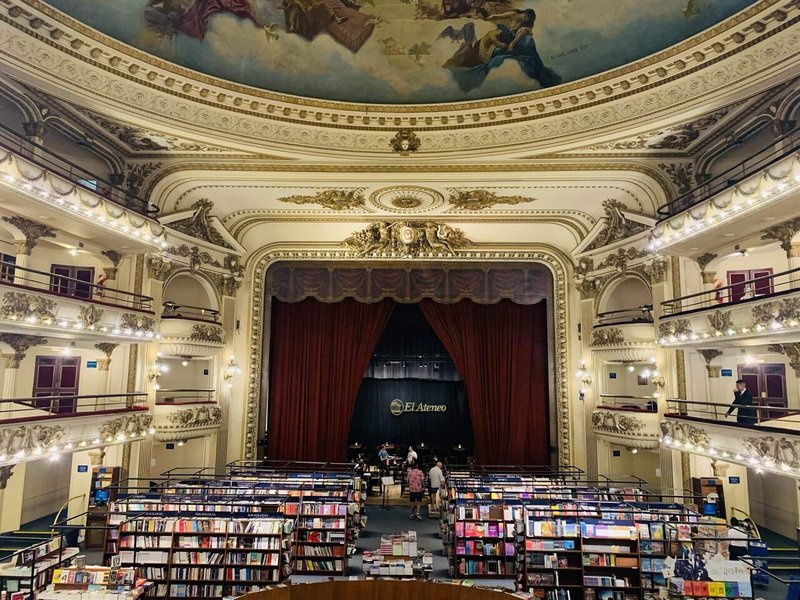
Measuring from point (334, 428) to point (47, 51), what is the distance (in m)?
11.4

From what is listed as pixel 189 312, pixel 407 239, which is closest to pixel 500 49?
pixel 407 239

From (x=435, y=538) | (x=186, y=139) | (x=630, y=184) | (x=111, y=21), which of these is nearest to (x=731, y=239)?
(x=630, y=184)

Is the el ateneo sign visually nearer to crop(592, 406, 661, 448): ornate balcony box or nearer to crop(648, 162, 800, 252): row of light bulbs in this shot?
crop(592, 406, 661, 448): ornate balcony box

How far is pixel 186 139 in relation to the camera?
10.4 meters

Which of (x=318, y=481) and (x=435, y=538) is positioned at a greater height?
(x=318, y=481)

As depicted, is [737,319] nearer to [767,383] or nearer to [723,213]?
[723,213]

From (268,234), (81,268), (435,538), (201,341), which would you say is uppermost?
(268,234)

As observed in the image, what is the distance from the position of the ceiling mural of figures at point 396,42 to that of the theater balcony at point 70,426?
21.2 feet

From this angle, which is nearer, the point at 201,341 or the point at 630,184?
the point at 630,184

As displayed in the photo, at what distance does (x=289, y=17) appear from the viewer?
33.1ft

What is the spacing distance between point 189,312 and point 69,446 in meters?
5.78

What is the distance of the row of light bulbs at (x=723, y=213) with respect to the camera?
7.53 meters

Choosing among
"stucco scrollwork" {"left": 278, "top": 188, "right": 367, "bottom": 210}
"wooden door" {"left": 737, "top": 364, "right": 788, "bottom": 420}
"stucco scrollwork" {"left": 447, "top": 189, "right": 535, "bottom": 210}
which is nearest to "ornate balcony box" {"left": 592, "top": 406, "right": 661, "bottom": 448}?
"wooden door" {"left": 737, "top": 364, "right": 788, "bottom": 420}

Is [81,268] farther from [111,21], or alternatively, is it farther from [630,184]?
[630,184]
